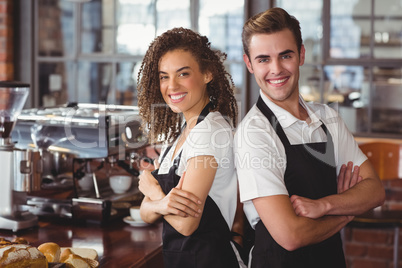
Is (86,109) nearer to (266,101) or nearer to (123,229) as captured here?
(123,229)

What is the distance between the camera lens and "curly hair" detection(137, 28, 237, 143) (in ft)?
5.23

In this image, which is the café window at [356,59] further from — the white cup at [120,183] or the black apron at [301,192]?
the black apron at [301,192]

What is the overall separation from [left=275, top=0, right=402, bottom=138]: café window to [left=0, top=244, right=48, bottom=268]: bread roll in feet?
7.16

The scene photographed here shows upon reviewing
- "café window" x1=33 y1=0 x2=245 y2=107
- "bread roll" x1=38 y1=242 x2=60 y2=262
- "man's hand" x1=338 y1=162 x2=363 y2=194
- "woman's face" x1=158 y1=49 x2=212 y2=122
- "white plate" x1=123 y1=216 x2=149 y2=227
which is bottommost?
"white plate" x1=123 y1=216 x2=149 y2=227

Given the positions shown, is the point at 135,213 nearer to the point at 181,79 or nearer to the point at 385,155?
the point at 181,79

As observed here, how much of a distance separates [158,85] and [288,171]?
0.53 meters

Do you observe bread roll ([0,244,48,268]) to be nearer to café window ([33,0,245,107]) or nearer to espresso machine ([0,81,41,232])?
espresso machine ([0,81,41,232])

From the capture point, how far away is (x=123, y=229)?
204cm

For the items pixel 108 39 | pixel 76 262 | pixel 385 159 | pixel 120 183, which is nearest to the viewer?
pixel 76 262

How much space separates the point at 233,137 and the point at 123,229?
2.40 feet

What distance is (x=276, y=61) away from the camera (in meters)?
1.52

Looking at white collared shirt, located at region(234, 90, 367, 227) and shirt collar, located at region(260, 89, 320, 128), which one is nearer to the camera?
white collared shirt, located at region(234, 90, 367, 227)

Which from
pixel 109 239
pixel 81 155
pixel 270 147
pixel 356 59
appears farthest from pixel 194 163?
pixel 356 59

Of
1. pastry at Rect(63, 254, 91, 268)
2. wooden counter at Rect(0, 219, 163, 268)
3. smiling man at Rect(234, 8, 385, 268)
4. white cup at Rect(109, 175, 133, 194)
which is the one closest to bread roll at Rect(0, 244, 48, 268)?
pastry at Rect(63, 254, 91, 268)
